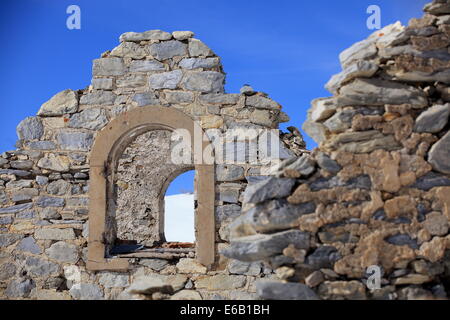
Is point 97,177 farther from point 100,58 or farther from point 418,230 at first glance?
point 418,230

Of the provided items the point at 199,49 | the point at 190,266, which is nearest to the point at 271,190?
the point at 190,266

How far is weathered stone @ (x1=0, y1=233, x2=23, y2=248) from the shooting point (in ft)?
19.0

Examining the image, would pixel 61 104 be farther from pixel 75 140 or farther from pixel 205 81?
pixel 205 81

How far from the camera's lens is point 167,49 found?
5.87 m

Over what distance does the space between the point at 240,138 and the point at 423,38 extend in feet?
9.45

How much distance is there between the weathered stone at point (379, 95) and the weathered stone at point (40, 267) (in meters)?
4.14

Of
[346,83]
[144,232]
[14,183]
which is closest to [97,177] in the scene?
[14,183]

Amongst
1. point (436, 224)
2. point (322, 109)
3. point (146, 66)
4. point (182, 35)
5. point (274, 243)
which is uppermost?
point (182, 35)

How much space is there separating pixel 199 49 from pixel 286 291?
380 cm

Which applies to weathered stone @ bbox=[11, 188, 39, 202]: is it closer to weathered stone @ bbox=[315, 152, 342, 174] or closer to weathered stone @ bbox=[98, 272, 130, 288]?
weathered stone @ bbox=[98, 272, 130, 288]

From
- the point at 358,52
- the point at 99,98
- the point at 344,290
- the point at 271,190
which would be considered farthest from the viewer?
the point at 99,98

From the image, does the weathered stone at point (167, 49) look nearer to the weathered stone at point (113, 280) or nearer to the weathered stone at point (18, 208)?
the weathered stone at point (18, 208)
